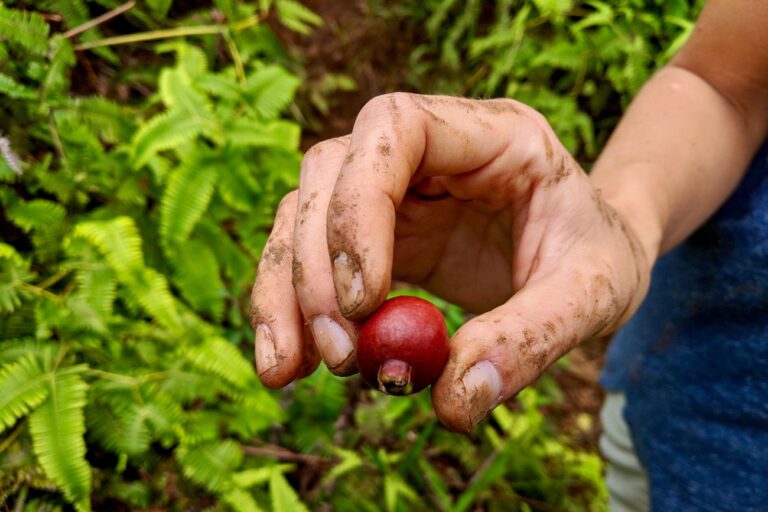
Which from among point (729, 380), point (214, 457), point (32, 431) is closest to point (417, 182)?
point (729, 380)

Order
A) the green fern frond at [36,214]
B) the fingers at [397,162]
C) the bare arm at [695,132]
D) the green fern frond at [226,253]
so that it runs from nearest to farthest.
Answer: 1. the fingers at [397,162]
2. the bare arm at [695,132]
3. the green fern frond at [36,214]
4. the green fern frond at [226,253]

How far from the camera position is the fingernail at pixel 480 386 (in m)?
1.52

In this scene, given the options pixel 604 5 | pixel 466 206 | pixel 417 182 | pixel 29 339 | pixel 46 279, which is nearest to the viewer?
pixel 417 182

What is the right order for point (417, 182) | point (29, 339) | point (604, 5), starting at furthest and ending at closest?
point (604, 5) → point (29, 339) → point (417, 182)

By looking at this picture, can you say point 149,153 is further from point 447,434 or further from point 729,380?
point 729,380

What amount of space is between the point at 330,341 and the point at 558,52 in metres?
4.36

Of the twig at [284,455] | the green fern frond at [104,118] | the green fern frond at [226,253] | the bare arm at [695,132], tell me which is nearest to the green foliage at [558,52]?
the bare arm at [695,132]

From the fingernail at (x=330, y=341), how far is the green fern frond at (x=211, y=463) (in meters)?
1.74

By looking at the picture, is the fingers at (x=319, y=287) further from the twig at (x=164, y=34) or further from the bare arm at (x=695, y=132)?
the twig at (x=164, y=34)

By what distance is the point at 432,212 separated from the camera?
2.19m

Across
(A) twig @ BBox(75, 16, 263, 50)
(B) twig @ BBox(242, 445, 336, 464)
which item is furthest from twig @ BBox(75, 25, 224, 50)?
(B) twig @ BBox(242, 445, 336, 464)

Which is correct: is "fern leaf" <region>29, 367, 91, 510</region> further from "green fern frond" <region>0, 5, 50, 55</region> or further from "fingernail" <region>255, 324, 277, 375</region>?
"green fern frond" <region>0, 5, 50, 55</region>

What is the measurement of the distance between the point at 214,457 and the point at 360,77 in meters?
4.13

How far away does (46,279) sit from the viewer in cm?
315
